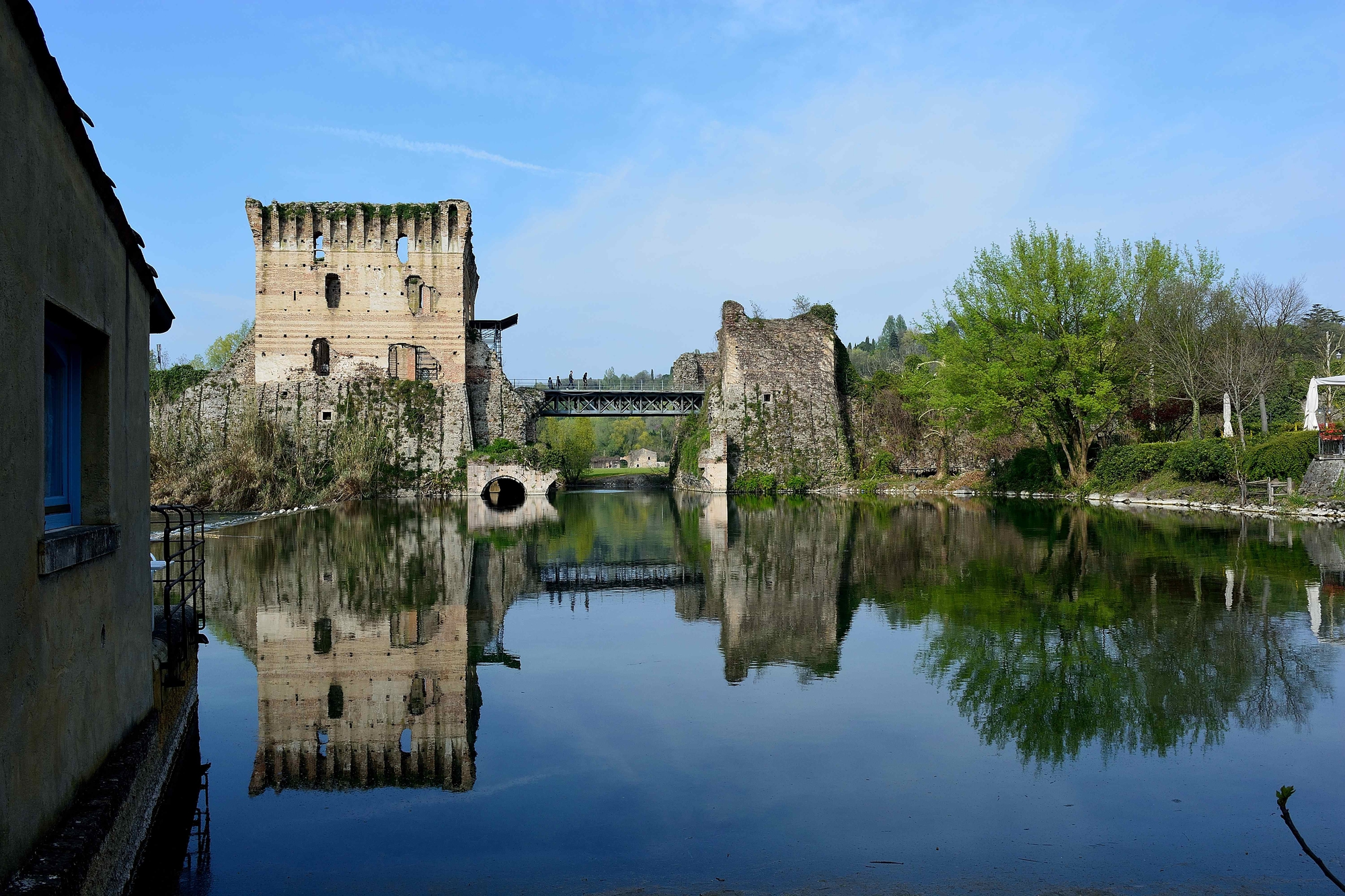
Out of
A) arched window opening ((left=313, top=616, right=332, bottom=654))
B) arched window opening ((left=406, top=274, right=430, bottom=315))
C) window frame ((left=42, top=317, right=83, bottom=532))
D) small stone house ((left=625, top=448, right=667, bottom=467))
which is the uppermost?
arched window opening ((left=406, top=274, right=430, bottom=315))

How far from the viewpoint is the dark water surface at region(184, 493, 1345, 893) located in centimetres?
479

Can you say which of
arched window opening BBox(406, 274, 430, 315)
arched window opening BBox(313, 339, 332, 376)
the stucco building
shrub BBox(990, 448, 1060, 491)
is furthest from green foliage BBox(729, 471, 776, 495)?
the stucco building

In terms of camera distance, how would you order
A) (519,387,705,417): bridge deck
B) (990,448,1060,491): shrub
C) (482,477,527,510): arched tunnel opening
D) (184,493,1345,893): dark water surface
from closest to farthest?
(184,493,1345,893): dark water surface
(990,448,1060,491): shrub
(482,477,527,510): arched tunnel opening
(519,387,705,417): bridge deck

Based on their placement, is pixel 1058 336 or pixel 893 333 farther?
pixel 893 333

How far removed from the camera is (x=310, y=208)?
3884cm

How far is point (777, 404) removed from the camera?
41906mm

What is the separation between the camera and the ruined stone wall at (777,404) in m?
41.3

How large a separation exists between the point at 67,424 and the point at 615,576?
1084 cm

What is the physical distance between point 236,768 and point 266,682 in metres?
2.16

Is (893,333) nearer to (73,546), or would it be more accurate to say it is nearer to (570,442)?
(570,442)

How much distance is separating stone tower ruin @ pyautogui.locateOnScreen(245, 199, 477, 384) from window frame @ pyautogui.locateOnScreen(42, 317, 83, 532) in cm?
3543

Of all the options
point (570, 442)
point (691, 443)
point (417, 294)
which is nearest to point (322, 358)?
point (417, 294)

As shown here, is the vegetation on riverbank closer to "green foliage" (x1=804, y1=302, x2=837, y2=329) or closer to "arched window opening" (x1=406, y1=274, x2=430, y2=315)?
"green foliage" (x1=804, y1=302, x2=837, y2=329)

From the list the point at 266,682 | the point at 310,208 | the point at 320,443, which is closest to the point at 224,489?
the point at 320,443
